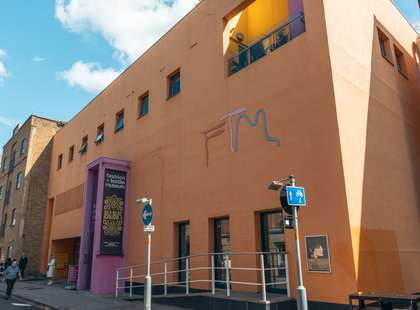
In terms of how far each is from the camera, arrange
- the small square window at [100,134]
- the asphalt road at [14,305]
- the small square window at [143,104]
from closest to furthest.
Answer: the asphalt road at [14,305]
the small square window at [143,104]
the small square window at [100,134]

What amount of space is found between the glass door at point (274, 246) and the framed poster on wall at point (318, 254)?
959mm

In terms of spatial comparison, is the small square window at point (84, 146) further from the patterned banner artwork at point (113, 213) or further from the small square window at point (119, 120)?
the patterned banner artwork at point (113, 213)

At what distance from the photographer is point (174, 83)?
1609 centimetres

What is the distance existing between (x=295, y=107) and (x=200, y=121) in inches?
172

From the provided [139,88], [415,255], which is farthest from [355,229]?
[139,88]

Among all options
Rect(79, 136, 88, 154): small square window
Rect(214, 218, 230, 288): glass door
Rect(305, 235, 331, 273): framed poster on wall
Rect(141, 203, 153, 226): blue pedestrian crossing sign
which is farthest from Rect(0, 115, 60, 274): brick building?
Rect(305, 235, 331, 273): framed poster on wall

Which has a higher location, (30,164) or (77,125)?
(77,125)

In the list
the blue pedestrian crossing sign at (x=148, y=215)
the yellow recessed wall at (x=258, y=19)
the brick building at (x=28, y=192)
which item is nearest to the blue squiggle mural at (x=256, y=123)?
the yellow recessed wall at (x=258, y=19)

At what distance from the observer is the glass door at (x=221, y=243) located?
1155cm

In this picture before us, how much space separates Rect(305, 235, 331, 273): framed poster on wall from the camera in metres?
8.52

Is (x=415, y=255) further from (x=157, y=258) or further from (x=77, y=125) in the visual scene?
(x=77, y=125)

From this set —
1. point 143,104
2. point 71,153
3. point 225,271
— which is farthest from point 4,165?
point 225,271

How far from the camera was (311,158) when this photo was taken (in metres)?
9.36

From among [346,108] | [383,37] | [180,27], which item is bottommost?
[346,108]
